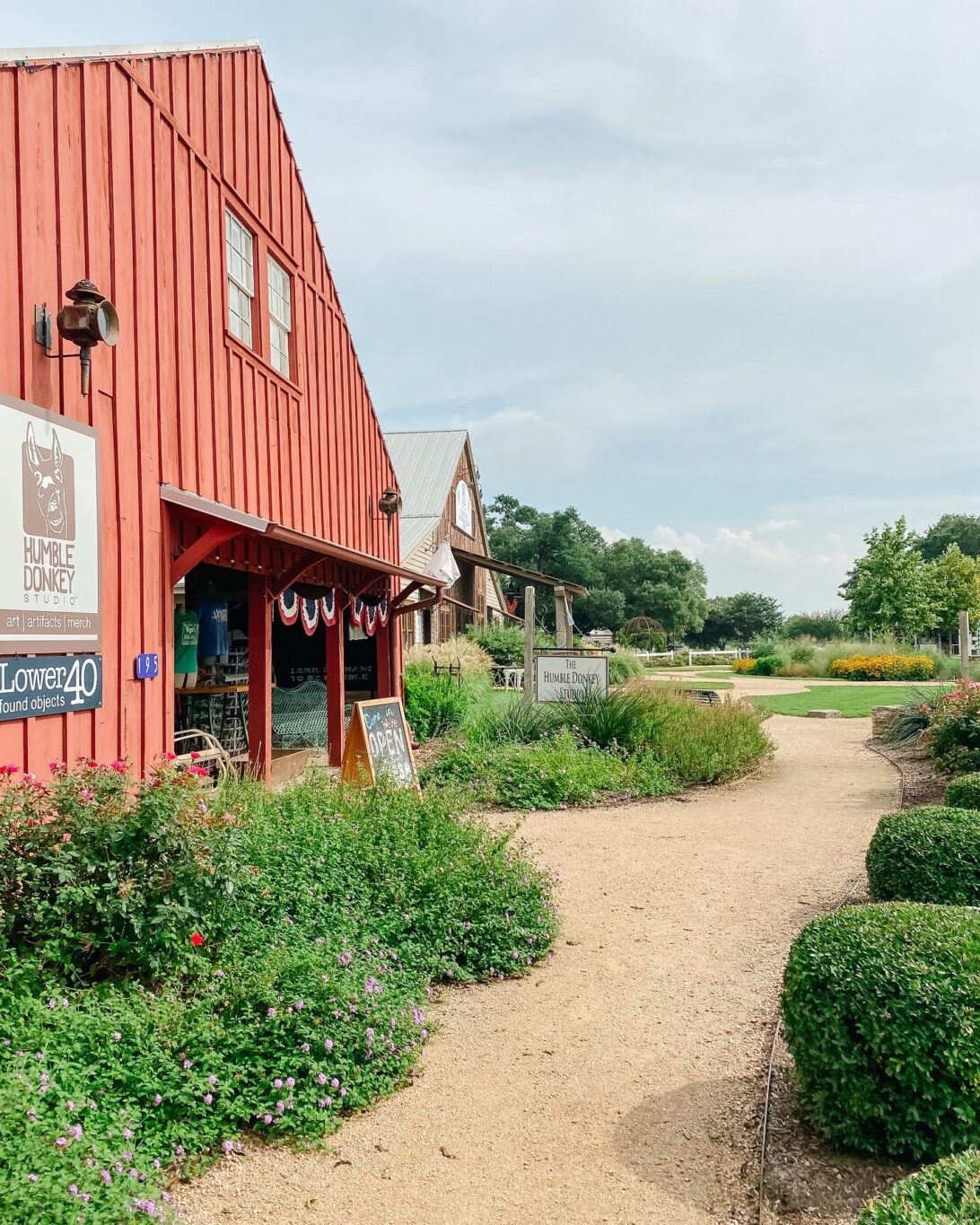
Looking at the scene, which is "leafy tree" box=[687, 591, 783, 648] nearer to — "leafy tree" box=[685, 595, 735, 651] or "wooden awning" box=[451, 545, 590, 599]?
"leafy tree" box=[685, 595, 735, 651]

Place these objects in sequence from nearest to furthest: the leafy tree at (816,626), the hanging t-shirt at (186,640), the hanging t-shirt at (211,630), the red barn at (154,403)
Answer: the red barn at (154,403), the hanging t-shirt at (186,640), the hanging t-shirt at (211,630), the leafy tree at (816,626)

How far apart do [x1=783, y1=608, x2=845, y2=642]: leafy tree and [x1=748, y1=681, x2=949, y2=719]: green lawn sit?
79.6ft

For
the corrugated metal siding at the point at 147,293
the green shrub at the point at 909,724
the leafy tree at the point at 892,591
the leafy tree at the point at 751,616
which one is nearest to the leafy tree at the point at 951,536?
the leafy tree at the point at 751,616

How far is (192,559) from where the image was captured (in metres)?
6.81

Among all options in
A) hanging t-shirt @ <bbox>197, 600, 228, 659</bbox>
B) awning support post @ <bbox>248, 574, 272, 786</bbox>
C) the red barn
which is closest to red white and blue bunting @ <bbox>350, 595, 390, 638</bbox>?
the red barn

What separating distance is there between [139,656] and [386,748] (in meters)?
2.90

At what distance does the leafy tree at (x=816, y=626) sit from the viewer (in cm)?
5041

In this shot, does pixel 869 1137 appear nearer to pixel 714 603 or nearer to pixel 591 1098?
pixel 591 1098

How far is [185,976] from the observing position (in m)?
4.03

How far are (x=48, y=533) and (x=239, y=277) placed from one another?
4.29m

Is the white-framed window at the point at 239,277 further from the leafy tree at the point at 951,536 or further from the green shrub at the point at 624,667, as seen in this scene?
the leafy tree at the point at 951,536

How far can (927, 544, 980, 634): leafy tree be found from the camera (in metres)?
39.7

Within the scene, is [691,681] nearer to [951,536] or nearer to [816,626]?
[816,626]

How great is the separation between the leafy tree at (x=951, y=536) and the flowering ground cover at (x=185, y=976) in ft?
255
